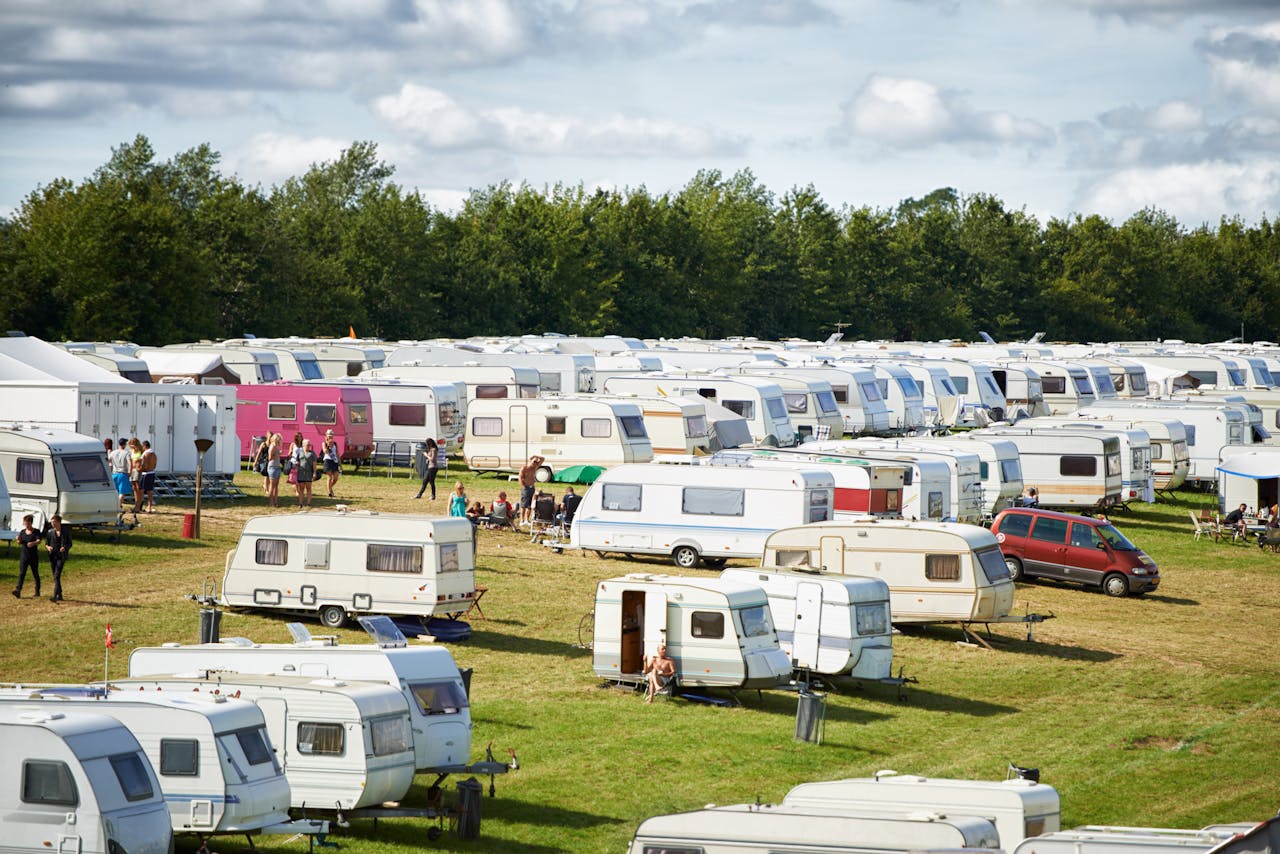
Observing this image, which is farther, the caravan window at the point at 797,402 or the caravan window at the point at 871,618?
the caravan window at the point at 797,402

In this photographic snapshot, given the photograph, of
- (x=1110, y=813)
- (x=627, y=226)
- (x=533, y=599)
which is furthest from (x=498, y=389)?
(x=627, y=226)

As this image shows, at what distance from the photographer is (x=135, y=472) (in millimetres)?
34312

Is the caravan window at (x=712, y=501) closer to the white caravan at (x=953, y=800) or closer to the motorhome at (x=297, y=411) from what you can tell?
the motorhome at (x=297, y=411)

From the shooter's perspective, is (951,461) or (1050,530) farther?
(951,461)

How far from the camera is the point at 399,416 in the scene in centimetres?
4353

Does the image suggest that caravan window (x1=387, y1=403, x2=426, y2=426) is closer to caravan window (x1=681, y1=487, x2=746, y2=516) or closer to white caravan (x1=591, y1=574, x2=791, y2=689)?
caravan window (x1=681, y1=487, x2=746, y2=516)

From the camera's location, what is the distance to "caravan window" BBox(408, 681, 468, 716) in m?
17.5

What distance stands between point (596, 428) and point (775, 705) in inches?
706

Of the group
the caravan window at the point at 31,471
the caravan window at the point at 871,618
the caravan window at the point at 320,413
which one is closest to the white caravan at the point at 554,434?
the caravan window at the point at 320,413

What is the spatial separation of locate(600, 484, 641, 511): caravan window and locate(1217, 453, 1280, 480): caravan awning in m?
17.3

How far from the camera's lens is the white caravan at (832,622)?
23562 mm

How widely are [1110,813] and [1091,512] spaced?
1025 inches

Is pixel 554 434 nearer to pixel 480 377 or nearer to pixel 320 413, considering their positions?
pixel 320 413

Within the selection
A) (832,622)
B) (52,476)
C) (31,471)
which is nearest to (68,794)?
(832,622)
